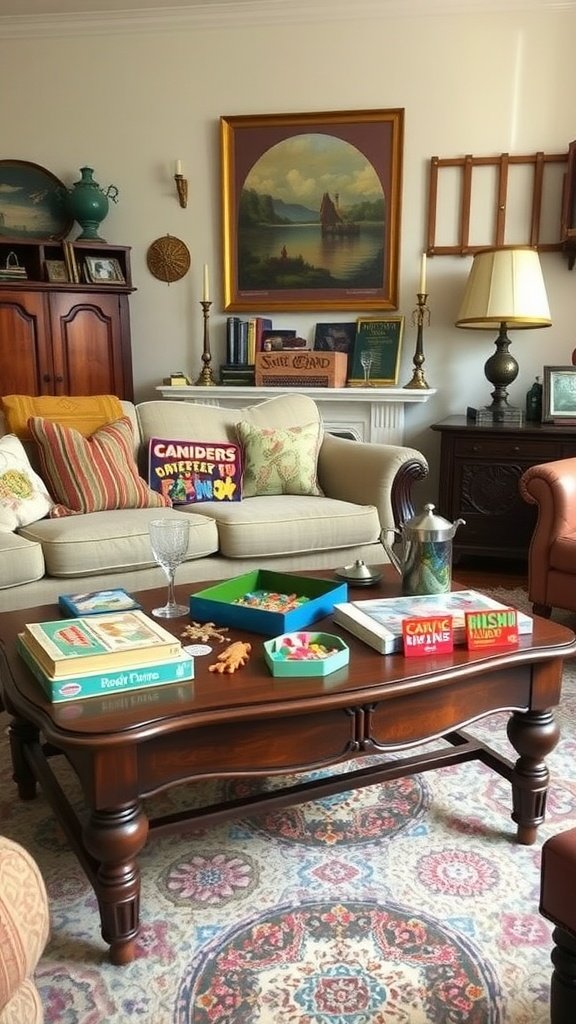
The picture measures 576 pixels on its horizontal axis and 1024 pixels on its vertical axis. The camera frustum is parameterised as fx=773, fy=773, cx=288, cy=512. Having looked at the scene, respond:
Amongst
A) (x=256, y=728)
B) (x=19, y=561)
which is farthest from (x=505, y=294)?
(x=256, y=728)

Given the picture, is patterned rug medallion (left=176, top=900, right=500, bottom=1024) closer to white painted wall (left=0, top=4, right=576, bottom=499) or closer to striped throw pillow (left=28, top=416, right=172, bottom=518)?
striped throw pillow (left=28, top=416, right=172, bottom=518)

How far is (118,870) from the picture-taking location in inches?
48.8

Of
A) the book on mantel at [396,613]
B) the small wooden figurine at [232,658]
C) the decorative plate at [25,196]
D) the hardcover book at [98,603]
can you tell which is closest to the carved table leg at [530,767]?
the book on mantel at [396,613]

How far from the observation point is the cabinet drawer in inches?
137

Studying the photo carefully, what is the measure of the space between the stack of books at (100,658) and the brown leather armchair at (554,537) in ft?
5.41

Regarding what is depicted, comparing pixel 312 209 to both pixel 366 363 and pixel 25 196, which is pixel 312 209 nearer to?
pixel 366 363

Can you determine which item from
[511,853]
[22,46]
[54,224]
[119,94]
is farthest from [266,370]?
[511,853]

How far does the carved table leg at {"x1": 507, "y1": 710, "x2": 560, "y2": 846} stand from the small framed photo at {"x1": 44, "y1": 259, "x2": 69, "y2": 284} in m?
3.25

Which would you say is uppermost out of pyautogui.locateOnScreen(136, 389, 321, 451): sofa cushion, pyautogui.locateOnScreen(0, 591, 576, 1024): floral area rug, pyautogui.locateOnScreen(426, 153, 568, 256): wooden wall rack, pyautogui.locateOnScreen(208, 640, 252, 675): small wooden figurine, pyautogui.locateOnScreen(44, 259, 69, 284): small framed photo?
pyautogui.locateOnScreen(426, 153, 568, 256): wooden wall rack

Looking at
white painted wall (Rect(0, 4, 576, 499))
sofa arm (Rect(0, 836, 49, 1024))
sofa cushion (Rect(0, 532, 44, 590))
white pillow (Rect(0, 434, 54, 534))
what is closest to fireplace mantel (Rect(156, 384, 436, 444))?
white painted wall (Rect(0, 4, 576, 499))

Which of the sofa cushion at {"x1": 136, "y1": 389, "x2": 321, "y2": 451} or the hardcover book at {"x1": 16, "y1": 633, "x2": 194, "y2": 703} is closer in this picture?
the hardcover book at {"x1": 16, "y1": 633, "x2": 194, "y2": 703}

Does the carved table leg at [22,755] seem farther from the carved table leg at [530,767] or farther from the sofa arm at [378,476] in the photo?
the sofa arm at [378,476]

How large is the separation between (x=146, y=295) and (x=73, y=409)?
157 centimetres

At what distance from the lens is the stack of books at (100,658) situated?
1257 millimetres
